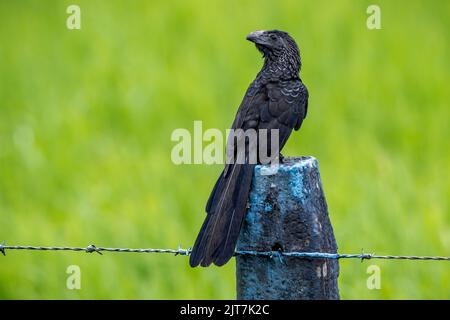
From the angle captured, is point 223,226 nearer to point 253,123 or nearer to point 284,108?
point 253,123

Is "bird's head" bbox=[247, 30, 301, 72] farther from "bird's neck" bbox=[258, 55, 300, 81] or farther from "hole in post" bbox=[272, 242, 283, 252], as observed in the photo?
"hole in post" bbox=[272, 242, 283, 252]

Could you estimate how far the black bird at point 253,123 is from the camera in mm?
2789

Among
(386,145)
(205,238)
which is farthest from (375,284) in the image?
(386,145)

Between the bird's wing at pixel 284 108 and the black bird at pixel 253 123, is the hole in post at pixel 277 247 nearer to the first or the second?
the black bird at pixel 253 123

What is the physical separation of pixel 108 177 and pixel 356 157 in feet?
7.14

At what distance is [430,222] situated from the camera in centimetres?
550

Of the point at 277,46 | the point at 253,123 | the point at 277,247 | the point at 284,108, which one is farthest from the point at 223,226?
the point at 277,46

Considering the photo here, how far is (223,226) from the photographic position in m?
2.82

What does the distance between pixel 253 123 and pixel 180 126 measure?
3890 millimetres

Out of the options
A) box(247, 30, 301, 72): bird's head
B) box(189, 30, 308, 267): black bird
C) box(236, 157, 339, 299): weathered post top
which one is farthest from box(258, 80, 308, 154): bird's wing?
box(236, 157, 339, 299): weathered post top

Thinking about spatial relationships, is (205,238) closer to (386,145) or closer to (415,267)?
(415,267)

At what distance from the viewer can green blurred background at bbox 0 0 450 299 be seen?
548 cm

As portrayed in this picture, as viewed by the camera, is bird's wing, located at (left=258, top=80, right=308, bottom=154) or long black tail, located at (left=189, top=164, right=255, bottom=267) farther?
bird's wing, located at (left=258, top=80, right=308, bottom=154)

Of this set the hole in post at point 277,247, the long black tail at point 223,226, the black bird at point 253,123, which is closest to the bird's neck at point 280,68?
the black bird at point 253,123
